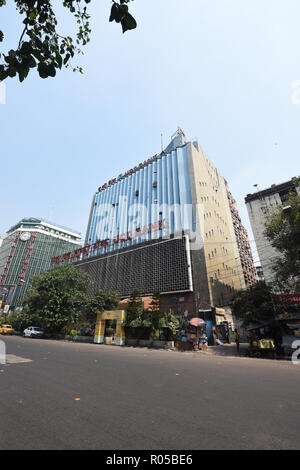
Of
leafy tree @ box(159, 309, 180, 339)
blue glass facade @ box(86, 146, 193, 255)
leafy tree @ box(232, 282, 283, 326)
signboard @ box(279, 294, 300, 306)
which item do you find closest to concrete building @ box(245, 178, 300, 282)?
blue glass facade @ box(86, 146, 193, 255)

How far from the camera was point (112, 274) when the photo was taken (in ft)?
108

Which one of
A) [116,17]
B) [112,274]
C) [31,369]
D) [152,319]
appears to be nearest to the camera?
[116,17]

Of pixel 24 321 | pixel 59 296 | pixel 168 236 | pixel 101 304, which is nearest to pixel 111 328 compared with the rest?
pixel 101 304

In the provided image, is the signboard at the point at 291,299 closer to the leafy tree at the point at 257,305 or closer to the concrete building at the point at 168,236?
the leafy tree at the point at 257,305

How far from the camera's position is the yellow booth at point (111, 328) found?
22328 mm

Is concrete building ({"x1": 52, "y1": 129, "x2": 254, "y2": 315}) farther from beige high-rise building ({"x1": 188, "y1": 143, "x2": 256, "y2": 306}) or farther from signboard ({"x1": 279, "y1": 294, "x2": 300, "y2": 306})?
signboard ({"x1": 279, "y1": 294, "x2": 300, "y2": 306})

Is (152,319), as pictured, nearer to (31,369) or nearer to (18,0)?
(31,369)

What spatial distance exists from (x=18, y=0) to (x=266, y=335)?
21265 mm

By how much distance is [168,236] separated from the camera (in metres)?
29.8

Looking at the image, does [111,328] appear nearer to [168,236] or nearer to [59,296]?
[59,296]

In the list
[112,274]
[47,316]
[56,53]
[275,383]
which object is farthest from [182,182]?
[56,53]

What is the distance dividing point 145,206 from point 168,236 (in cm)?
871

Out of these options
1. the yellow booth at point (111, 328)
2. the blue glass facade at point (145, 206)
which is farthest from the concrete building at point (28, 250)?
the yellow booth at point (111, 328)

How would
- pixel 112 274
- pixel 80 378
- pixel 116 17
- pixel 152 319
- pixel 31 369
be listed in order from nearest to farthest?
pixel 116 17, pixel 80 378, pixel 31 369, pixel 152 319, pixel 112 274
